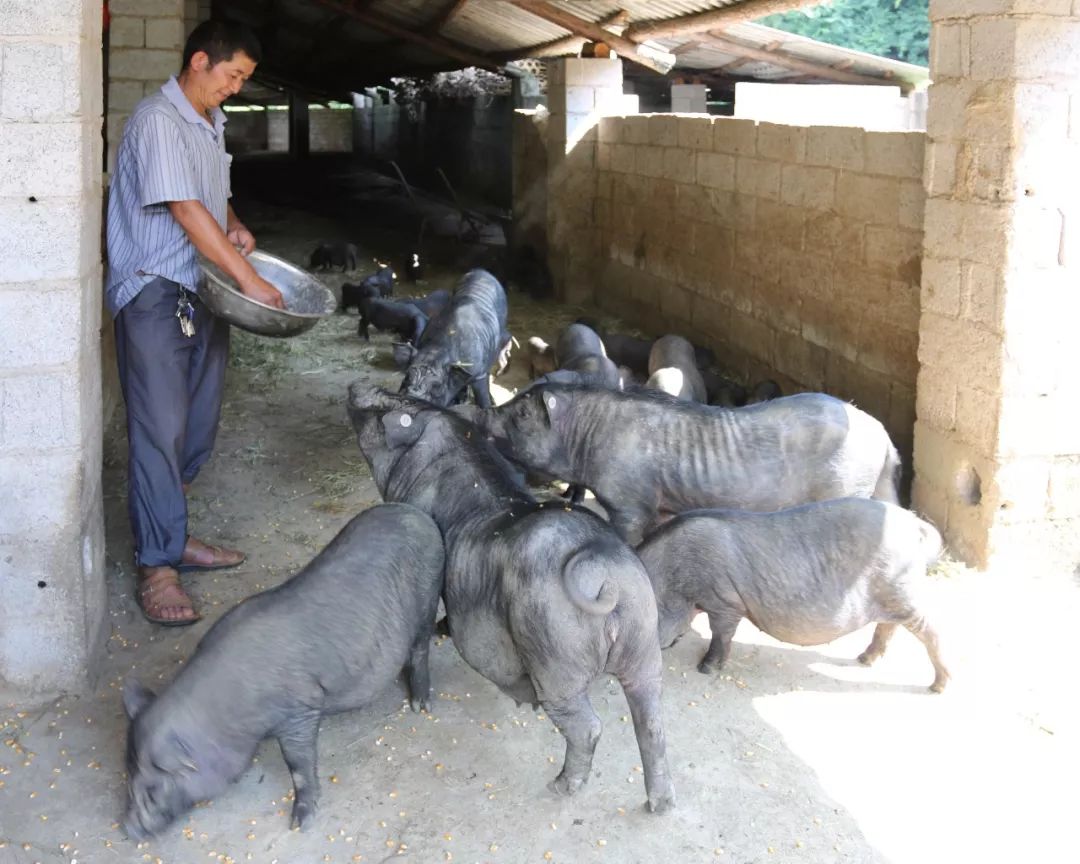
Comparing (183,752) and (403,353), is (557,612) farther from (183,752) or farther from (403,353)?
Result: (403,353)

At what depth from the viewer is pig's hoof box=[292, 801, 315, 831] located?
3430mm

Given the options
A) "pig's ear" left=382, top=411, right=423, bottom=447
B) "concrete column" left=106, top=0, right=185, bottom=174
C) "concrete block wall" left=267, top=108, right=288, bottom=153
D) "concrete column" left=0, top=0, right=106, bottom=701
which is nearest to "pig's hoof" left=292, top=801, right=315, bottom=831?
"concrete column" left=0, top=0, right=106, bottom=701

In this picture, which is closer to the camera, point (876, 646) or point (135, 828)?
point (135, 828)

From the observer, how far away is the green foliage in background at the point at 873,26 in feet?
66.7

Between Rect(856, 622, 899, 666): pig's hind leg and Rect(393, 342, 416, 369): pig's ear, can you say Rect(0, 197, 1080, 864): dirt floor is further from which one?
Rect(393, 342, 416, 369): pig's ear

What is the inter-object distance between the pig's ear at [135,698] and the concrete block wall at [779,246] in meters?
3.96

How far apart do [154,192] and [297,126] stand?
80.1 feet

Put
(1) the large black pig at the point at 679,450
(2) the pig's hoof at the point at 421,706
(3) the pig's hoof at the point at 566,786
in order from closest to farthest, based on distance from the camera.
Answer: (3) the pig's hoof at the point at 566,786
(2) the pig's hoof at the point at 421,706
(1) the large black pig at the point at 679,450

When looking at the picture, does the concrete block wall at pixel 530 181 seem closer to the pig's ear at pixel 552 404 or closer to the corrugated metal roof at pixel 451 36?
the corrugated metal roof at pixel 451 36

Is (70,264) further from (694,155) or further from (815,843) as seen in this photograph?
(694,155)

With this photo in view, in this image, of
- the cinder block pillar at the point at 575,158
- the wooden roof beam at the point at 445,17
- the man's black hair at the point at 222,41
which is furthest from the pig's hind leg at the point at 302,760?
the wooden roof beam at the point at 445,17

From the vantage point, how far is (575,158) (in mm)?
11570

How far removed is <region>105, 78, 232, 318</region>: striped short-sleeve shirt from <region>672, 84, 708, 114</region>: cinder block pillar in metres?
10.3

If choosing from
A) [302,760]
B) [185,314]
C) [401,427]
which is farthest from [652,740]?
[185,314]
